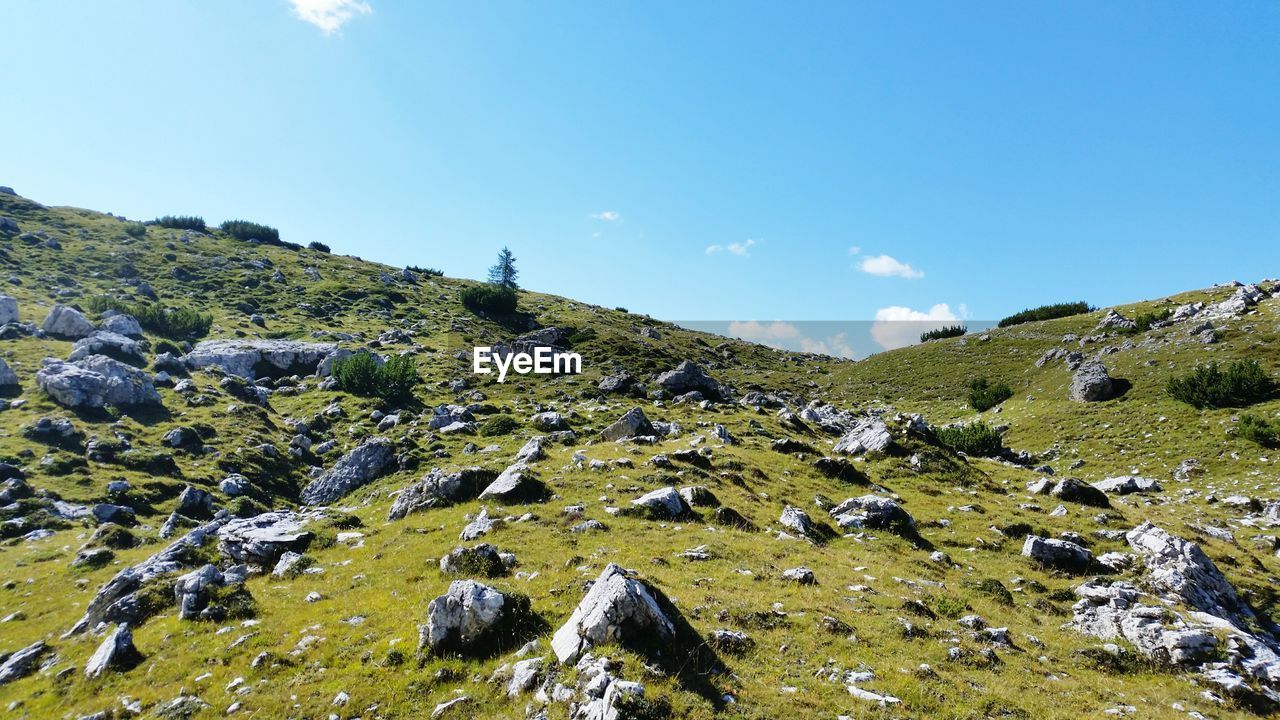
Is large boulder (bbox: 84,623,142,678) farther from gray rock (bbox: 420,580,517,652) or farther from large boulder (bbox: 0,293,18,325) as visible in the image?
large boulder (bbox: 0,293,18,325)

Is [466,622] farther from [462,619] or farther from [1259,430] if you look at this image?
[1259,430]

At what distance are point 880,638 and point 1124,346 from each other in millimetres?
67634

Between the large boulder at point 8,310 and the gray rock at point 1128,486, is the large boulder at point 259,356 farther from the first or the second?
the gray rock at point 1128,486

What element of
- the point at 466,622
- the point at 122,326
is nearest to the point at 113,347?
the point at 122,326

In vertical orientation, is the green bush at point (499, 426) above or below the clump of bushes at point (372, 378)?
below

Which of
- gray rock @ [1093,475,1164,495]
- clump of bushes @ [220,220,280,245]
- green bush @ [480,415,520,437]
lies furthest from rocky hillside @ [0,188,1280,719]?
clump of bushes @ [220,220,280,245]

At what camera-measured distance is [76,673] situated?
15.5 m

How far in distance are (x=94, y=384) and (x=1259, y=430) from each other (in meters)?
85.8

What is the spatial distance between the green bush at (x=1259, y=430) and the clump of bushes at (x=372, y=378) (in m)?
70.6

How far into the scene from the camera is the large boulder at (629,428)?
131ft

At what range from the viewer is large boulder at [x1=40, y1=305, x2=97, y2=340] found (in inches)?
2148

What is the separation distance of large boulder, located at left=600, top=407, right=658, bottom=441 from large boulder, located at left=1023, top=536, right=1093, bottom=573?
24.0 m

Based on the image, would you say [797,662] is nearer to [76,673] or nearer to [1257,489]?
[76,673]

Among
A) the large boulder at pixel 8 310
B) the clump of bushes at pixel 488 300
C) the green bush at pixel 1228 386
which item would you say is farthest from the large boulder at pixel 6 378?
the green bush at pixel 1228 386
